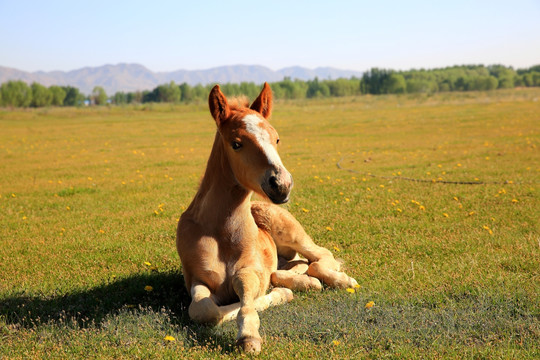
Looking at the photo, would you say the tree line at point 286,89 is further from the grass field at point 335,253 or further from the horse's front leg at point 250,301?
the horse's front leg at point 250,301

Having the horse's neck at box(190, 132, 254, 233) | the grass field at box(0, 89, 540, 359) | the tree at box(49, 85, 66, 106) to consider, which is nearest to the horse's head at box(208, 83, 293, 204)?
A: the horse's neck at box(190, 132, 254, 233)

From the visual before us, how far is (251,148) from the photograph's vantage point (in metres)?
4.49

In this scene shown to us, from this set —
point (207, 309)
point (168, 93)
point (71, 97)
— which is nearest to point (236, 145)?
point (207, 309)

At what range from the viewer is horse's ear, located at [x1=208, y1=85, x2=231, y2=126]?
477 cm

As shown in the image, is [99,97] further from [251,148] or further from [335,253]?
[251,148]

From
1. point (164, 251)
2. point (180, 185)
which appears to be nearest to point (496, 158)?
point (180, 185)

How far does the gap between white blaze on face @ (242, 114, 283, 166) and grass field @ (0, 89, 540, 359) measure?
1.77m

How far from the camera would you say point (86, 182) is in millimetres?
15820

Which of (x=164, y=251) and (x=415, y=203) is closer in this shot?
(x=164, y=251)

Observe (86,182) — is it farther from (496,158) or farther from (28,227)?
(496,158)

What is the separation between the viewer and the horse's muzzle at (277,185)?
13.7ft

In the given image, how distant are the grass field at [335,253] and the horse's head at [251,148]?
151 centimetres

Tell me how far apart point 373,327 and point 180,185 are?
10.8 meters

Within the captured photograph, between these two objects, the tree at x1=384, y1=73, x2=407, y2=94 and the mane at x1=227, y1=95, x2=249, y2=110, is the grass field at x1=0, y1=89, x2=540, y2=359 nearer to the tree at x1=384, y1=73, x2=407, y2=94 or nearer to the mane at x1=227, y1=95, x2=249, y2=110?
the mane at x1=227, y1=95, x2=249, y2=110
